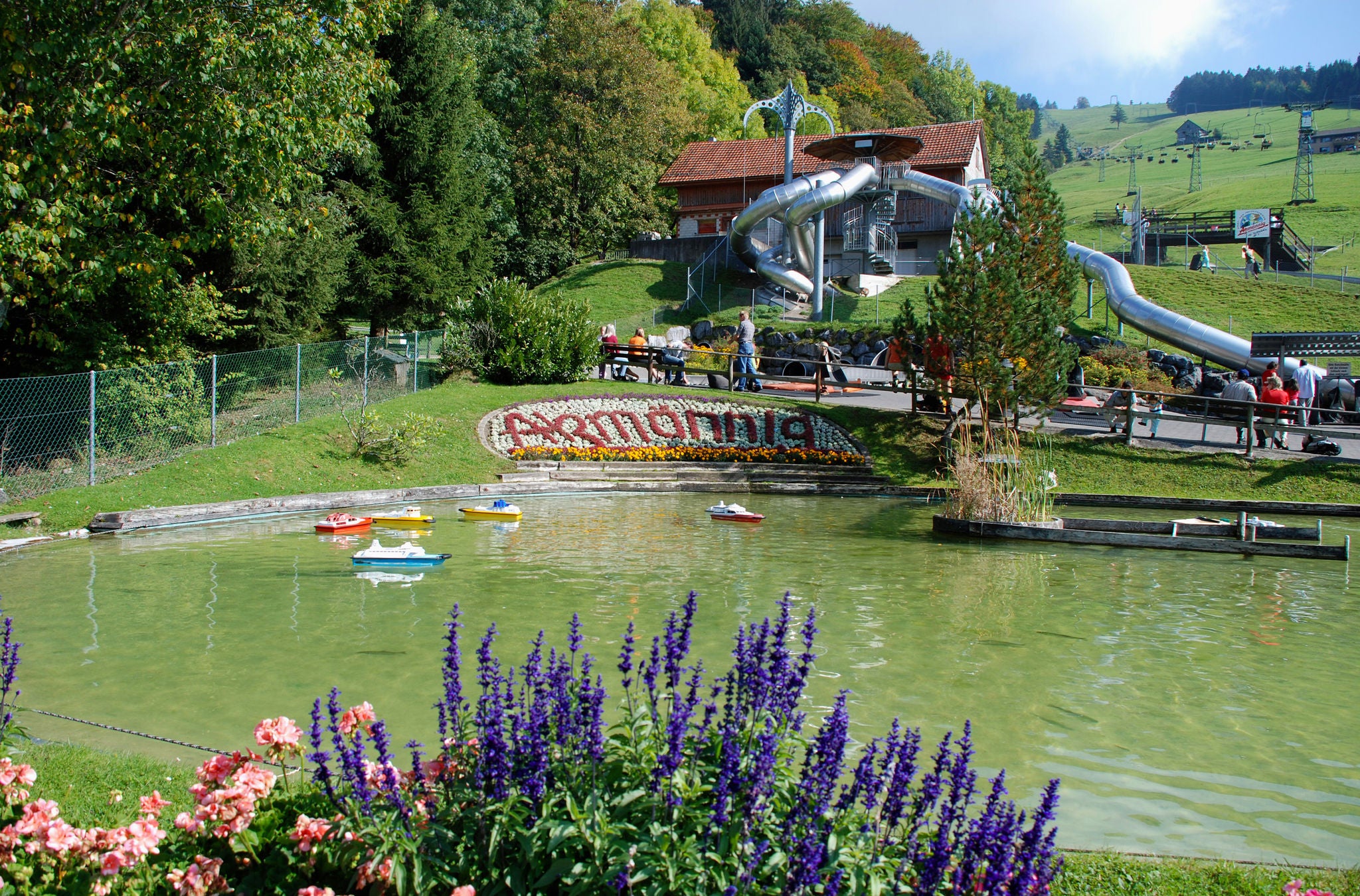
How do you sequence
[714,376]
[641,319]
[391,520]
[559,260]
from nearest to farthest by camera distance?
[391,520] < [714,376] < [641,319] < [559,260]

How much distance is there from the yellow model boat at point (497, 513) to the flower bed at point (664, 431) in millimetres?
5380

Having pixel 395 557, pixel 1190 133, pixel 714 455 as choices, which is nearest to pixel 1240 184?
pixel 1190 133

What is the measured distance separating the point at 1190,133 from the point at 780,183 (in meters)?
151

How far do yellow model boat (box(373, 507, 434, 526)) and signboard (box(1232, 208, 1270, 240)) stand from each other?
54.2m

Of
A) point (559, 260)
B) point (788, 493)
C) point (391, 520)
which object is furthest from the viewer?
point (559, 260)

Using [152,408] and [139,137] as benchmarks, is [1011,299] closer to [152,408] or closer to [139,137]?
[139,137]

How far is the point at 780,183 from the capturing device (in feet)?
182

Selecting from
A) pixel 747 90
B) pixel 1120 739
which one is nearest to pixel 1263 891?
pixel 1120 739

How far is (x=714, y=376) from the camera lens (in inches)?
1217

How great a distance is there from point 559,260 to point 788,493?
111ft

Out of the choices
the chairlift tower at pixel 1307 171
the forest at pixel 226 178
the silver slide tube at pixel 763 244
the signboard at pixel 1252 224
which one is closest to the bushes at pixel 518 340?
the forest at pixel 226 178

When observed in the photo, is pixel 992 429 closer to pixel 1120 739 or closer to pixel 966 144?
pixel 1120 739

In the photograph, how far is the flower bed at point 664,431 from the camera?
24406 mm

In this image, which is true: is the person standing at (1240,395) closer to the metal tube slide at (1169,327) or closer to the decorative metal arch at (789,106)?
the metal tube slide at (1169,327)
